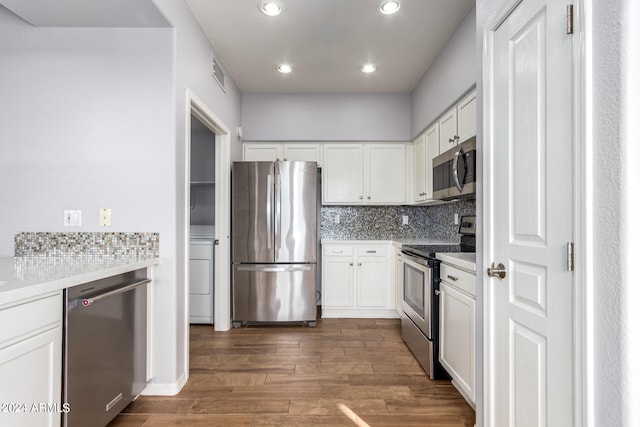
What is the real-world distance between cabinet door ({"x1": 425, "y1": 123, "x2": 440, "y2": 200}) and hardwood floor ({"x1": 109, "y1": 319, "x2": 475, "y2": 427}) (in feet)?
4.96

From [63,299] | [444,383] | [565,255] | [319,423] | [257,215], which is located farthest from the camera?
[257,215]

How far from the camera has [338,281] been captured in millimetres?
3992

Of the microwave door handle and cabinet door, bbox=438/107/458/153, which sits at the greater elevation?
cabinet door, bbox=438/107/458/153

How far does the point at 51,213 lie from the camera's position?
2182mm

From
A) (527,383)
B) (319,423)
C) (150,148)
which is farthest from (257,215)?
(527,383)

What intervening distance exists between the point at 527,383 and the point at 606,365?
0.44m

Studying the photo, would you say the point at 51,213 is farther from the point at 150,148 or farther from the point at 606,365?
the point at 606,365

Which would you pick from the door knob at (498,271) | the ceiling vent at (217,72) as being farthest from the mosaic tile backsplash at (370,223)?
the door knob at (498,271)

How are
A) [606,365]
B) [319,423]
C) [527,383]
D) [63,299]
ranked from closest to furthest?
[606,365] → [527,383] → [63,299] → [319,423]

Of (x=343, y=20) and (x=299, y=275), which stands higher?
(x=343, y=20)

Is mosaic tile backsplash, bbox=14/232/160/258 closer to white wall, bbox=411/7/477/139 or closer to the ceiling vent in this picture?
the ceiling vent

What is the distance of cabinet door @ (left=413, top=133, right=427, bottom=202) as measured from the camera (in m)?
3.71

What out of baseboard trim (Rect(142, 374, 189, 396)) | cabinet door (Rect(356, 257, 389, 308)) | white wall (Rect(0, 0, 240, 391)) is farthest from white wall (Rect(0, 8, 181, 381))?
cabinet door (Rect(356, 257, 389, 308))

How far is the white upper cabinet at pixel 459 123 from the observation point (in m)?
2.55
